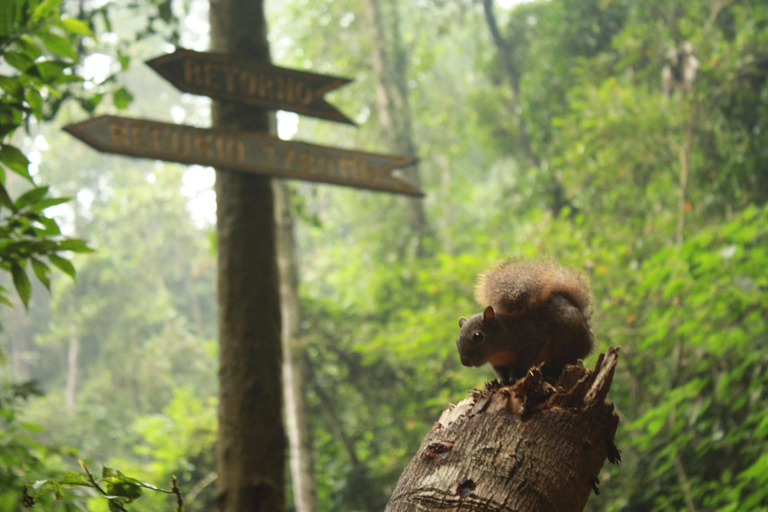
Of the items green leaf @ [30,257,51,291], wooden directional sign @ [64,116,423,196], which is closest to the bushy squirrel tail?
wooden directional sign @ [64,116,423,196]

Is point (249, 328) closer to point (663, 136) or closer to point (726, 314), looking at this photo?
point (726, 314)

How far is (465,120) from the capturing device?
1266cm

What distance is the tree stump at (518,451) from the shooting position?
1237 millimetres

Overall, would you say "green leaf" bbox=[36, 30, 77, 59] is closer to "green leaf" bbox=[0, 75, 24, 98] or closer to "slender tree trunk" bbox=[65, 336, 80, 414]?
"green leaf" bbox=[0, 75, 24, 98]

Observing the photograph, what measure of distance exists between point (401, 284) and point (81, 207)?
1644 centimetres

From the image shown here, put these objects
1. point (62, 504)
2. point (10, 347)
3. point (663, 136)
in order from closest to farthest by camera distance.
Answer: point (62, 504), point (663, 136), point (10, 347)

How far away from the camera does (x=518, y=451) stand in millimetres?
1290

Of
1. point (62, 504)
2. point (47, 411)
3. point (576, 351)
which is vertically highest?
point (576, 351)

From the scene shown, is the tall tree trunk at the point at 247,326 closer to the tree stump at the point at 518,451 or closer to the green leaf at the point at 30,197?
the green leaf at the point at 30,197

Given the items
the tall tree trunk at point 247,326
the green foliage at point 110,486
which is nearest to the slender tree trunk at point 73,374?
the tall tree trunk at point 247,326

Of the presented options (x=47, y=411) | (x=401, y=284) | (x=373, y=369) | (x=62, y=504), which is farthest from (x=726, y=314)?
(x=47, y=411)

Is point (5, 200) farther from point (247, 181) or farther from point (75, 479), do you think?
point (247, 181)

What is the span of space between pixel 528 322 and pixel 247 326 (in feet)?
3.97

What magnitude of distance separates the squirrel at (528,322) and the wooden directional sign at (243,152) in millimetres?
971
